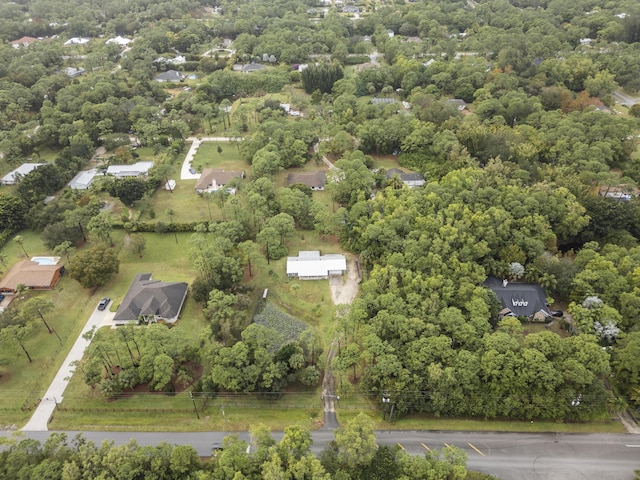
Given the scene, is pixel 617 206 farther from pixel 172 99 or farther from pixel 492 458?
pixel 172 99

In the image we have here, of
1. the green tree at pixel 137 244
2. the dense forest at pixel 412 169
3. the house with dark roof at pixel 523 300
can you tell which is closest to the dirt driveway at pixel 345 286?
the dense forest at pixel 412 169

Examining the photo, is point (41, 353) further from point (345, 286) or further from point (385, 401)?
point (385, 401)

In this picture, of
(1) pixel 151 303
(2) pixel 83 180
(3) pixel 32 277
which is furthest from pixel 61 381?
(2) pixel 83 180

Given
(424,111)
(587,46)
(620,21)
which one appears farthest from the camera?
(620,21)

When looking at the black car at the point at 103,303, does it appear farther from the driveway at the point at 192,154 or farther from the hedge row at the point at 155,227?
the driveway at the point at 192,154

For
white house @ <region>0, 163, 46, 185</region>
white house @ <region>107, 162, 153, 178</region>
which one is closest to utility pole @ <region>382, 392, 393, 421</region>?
white house @ <region>107, 162, 153, 178</region>

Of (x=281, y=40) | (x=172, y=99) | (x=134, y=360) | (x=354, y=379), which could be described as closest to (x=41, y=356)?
(x=134, y=360)

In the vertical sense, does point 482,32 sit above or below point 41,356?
above

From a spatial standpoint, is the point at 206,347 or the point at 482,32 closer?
the point at 206,347
